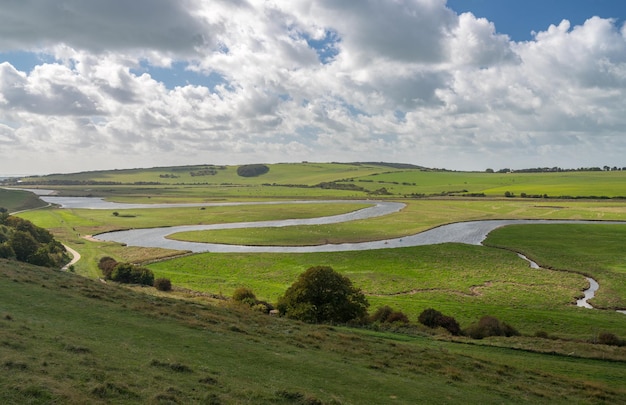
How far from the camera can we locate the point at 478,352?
2712 centimetres

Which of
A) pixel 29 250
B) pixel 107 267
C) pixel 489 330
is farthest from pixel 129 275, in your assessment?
pixel 489 330

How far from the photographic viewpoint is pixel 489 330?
33.0 meters

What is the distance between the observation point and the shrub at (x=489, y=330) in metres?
32.8

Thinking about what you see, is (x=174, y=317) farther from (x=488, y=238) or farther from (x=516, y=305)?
(x=488, y=238)

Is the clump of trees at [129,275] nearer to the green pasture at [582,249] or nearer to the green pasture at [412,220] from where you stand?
the green pasture at [412,220]

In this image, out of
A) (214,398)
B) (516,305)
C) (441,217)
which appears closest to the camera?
(214,398)

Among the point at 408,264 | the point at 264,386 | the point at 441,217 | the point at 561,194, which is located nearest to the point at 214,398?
the point at 264,386

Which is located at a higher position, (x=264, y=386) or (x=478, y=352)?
(x=264, y=386)

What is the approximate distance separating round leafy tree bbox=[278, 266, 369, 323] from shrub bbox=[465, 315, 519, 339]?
345 inches

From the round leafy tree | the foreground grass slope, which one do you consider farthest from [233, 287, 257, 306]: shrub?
the foreground grass slope

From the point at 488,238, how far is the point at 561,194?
10222 cm

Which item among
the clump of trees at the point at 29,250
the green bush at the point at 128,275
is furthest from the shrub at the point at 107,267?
the clump of trees at the point at 29,250

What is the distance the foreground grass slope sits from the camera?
46.8 feet

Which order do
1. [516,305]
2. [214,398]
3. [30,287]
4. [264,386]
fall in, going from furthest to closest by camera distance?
[516,305] < [30,287] < [264,386] < [214,398]
